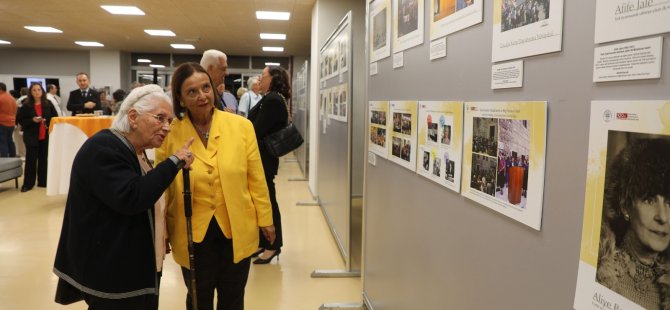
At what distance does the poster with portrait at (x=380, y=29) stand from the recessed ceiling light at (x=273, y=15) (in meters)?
6.37

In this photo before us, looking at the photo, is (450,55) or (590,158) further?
(450,55)

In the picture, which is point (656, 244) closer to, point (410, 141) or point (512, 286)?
point (512, 286)

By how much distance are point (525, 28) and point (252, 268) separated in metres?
3.34

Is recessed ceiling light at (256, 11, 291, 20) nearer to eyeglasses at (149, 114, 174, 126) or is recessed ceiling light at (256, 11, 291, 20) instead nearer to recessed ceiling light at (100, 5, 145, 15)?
recessed ceiling light at (100, 5, 145, 15)

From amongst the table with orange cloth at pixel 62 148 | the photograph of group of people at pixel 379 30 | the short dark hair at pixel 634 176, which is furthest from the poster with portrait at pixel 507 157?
the table with orange cloth at pixel 62 148

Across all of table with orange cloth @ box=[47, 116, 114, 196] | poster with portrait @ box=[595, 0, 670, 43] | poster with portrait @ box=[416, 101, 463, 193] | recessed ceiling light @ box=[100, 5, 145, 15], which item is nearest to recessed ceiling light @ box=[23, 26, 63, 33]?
recessed ceiling light @ box=[100, 5, 145, 15]

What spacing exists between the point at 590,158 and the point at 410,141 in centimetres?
117

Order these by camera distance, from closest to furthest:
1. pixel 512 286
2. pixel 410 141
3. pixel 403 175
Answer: pixel 512 286
pixel 410 141
pixel 403 175

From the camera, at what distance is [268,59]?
57.2 feet

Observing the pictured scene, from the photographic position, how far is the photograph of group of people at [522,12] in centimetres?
110

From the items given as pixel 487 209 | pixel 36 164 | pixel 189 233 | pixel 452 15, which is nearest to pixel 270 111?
pixel 189 233

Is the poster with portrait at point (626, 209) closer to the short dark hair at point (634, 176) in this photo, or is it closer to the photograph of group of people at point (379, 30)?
the short dark hair at point (634, 176)

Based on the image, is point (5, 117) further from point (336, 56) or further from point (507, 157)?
point (507, 157)

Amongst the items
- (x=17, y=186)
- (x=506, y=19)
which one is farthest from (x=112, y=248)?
(x=17, y=186)
